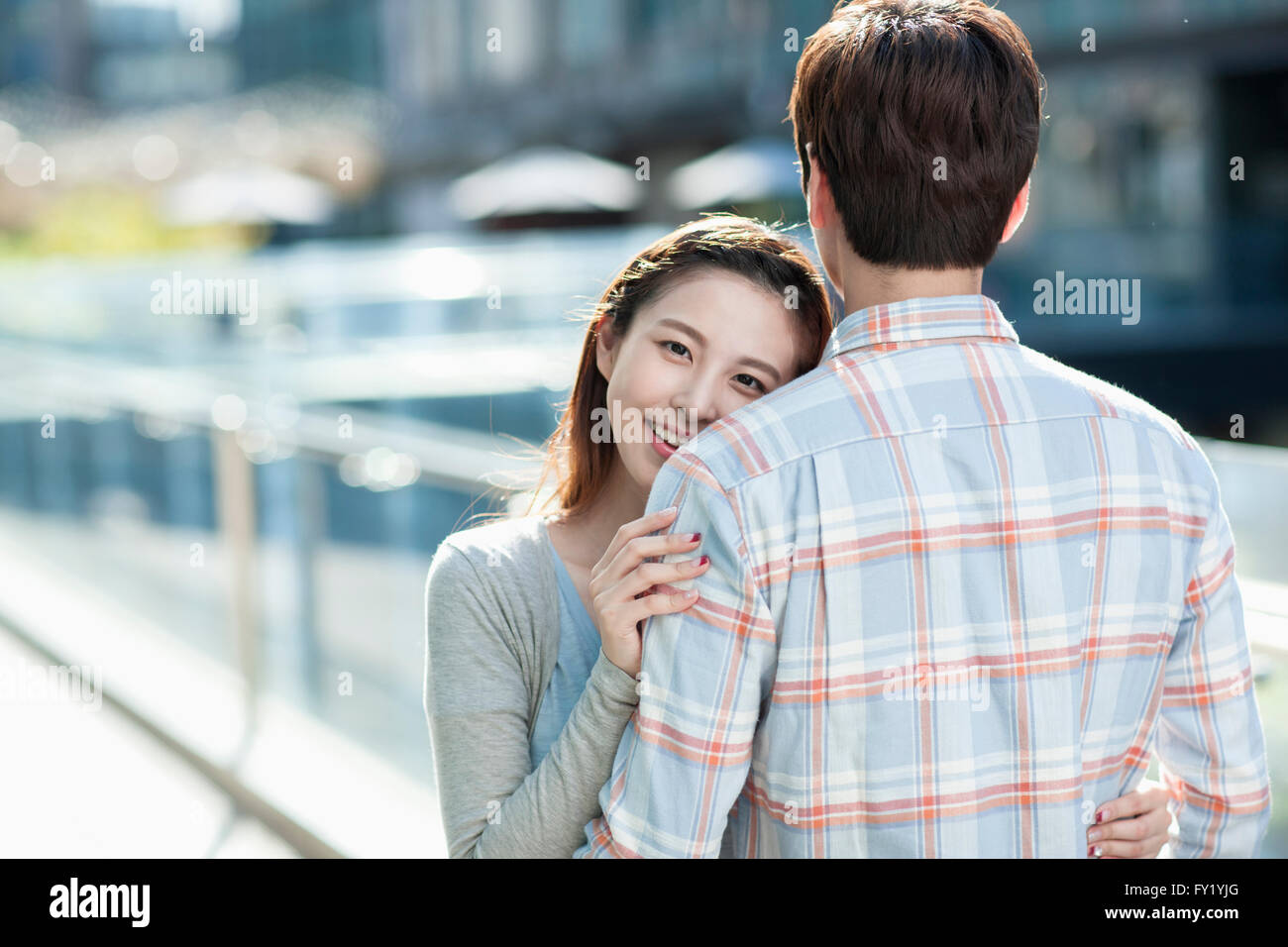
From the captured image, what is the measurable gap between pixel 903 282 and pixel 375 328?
10987 mm

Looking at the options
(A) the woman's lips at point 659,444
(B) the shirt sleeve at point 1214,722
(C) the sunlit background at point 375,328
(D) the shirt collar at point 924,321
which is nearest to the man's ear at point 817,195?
(D) the shirt collar at point 924,321

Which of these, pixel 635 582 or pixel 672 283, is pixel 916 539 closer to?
pixel 635 582

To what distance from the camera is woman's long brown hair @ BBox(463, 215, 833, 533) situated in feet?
5.59

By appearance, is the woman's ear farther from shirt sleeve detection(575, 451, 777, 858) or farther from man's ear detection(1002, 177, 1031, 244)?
man's ear detection(1002, 177, 1031, 244)

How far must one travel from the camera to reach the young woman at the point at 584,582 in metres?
1.50

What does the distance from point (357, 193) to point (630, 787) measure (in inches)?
1253

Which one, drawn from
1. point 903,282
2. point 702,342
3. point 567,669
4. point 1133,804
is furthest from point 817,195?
point 1133,804

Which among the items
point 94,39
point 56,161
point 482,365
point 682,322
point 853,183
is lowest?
point 482,365

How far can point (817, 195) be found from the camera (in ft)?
4.74

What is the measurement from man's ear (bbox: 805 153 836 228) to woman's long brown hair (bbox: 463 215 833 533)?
232 mm

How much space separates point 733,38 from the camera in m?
21.0

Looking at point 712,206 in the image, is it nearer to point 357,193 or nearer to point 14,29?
point 357,193

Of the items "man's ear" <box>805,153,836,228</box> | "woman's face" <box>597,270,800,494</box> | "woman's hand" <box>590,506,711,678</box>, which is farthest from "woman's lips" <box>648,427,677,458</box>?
"man's ear" <box>805,153,836,228</box>
